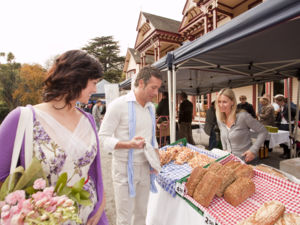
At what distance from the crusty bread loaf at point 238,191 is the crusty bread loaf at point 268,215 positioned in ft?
0.63

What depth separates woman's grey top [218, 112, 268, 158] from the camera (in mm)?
2291

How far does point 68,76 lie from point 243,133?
2.31 metres

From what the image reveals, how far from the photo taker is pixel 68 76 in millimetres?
1011

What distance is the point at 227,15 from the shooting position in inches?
404

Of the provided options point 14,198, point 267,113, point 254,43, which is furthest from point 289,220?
point 267,113

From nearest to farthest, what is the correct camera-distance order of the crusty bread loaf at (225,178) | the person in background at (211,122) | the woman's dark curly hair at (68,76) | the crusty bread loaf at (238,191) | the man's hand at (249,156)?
the woman's dark curly hair at (68,76) < the crusty bread loaf at (238,191) < the crusty bread loaf at (225,178) < the man's hand at (249,156) < the person in background at (211,122)

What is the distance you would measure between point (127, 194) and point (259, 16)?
217 centimetres

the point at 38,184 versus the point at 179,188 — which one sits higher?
the point at 38,184

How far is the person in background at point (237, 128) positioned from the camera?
7.49 ft

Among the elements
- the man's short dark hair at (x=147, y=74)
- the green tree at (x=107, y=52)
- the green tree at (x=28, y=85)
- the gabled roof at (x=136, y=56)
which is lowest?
the man's short dark hair at (x=147, y=74)

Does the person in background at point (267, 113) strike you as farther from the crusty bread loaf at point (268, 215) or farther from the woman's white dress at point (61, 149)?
the woman's white dress at point (61, 149)

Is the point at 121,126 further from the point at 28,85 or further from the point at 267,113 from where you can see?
the point at 28,85

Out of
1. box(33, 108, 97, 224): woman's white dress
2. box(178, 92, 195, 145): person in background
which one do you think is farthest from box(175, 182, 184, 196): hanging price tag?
box(178, 92, 195, 145): person in background

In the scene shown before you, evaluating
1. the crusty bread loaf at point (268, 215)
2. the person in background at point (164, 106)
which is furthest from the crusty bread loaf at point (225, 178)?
the person in background at point (164, 106)
